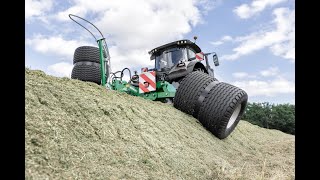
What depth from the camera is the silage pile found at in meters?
2.87

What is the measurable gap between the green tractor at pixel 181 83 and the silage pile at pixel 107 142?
2.63ft

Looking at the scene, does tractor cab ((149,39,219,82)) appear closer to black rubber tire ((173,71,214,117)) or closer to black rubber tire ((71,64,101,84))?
black rubber tire ((71,64,101,84))

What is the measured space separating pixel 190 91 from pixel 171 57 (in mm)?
4306

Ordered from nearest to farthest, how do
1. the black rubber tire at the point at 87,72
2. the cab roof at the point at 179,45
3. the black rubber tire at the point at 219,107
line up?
the black rubber tire at the point at 219,107 < the black rubber tire at the point at 87,72 < the cab roof at the point at 179,45

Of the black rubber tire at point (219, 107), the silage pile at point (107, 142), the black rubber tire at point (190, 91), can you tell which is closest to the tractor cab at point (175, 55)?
the black rubber tire at point (190, 91)

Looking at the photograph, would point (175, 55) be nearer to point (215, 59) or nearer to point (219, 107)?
point (215, 59)

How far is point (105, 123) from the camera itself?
157 inches

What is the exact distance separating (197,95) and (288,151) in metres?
2.54

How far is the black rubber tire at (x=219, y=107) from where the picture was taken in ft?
20.4

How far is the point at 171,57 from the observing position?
10859 mm

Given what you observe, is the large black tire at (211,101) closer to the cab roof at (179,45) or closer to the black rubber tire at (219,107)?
the black rubber tire at (219,107)

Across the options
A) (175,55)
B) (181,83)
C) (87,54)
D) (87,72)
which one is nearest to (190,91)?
(181,83)
